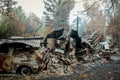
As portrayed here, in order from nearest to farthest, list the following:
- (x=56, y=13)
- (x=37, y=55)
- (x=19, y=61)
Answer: (x=19, y=61)
(x=37, y=55)
(x=56, y=13)

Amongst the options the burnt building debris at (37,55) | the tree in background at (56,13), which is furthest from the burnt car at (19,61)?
the tree in background at (56,13)

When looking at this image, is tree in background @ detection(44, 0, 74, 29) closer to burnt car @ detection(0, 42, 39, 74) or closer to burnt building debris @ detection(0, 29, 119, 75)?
burnt building debris @ detection(0, 29, 119, 75)

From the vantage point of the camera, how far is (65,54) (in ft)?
84.7

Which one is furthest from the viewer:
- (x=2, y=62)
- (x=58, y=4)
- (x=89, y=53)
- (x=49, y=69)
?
(x=58, y=4)

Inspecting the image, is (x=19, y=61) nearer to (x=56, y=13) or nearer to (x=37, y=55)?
(x=37, y=55)

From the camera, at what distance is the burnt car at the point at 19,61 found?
1702 cm

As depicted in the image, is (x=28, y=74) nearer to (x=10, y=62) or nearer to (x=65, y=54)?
(x=10, y=62)

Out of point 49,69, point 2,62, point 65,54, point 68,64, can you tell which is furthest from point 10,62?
point 65,54

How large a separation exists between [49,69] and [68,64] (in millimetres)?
3626

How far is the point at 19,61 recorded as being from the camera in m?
17.2

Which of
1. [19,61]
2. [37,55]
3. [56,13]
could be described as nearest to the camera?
[19,61]

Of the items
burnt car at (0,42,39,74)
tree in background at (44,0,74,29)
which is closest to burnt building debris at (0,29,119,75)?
burnt car at (0,42,39,74)

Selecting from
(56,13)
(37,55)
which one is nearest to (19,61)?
(37,55)

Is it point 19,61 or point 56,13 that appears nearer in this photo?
point 19,61
